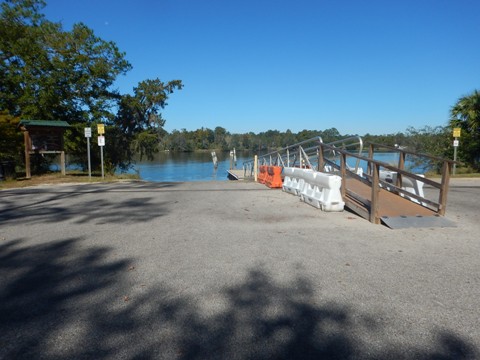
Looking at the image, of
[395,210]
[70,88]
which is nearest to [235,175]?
[70,88]

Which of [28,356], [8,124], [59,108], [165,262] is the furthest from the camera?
[59,108]

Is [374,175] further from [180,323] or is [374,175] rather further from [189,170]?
[189,170]

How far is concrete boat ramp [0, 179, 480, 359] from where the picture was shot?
2.82 m

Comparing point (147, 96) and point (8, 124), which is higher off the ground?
point (147, 96)

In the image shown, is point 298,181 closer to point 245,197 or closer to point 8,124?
point 245,197

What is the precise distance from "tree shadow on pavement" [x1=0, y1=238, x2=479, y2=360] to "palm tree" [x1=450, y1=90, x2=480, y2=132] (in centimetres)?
2300

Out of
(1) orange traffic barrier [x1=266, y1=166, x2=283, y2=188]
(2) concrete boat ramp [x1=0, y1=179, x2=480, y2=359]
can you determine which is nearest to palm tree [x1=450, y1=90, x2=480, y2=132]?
(1) orange traffic barrier [x1=266, y1=166, x2=283, y2=188]

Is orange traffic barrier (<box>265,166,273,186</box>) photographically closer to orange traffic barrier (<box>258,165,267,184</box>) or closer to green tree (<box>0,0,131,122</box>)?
orange traffic barrier (<box>258,165,267,184</box>)

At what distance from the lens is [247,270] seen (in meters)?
4.44

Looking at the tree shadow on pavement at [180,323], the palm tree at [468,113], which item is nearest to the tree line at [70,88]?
the palm tree at [468,113]

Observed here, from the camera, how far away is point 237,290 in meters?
3.85

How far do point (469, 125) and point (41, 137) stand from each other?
2399cm

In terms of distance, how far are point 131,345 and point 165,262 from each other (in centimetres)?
197

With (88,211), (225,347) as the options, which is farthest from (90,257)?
(88,211)
